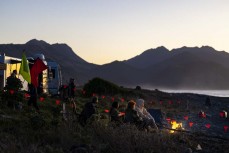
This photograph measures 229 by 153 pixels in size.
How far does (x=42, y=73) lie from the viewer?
28594mm

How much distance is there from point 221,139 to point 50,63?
19767 millimetres

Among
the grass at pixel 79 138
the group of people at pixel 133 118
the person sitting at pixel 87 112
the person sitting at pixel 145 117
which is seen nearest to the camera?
the grass at pixel 79 138

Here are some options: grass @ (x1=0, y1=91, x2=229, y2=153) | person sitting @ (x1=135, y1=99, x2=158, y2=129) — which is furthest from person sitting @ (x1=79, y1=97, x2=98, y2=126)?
person sitting @ (x1=135, y1=99, x2=158, y2=129)

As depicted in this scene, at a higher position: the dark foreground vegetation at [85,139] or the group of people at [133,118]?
the group of people at [133,118]

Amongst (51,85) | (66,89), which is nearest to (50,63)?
(51,85)

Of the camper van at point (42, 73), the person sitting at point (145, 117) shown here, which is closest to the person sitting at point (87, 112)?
the person sitting at point (145, 117)

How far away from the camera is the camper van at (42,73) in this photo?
2439 centimetres

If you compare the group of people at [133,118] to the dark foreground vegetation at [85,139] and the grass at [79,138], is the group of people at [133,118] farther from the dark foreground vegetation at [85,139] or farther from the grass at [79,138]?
the grass at [79,138]

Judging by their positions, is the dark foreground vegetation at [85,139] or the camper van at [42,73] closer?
the dark foreground vegetation at [85,139]

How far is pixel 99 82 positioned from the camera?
4159 centimetres

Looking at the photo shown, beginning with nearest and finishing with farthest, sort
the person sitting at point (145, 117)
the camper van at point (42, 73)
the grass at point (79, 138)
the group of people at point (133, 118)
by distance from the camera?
the grass at point (79, 138) → the group of people at point (133, 118) → the person sitting at point (145, 117) → the camper van at point (42, 73)

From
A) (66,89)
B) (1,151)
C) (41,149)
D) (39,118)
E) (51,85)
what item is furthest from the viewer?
(51,85)

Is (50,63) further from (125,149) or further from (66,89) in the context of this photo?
(125,149)

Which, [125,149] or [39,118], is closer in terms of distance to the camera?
[125,149]
